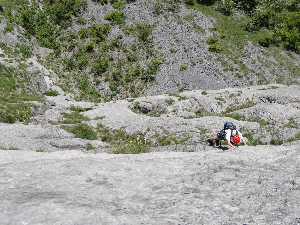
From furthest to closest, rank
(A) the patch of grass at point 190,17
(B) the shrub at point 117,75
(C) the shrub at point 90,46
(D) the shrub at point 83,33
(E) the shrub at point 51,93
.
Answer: (A) the patch of grass at point 190,17
(D) the shrub at point 83,33
(C) the shrub at point 90,46
(B) the shrub at point 117,75
(E) the shrub at point 51,93

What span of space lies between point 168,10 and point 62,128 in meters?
38.4

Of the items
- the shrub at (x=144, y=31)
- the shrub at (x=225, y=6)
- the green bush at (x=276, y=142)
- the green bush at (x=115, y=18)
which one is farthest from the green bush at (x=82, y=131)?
the shrub at (x=225, y=6)

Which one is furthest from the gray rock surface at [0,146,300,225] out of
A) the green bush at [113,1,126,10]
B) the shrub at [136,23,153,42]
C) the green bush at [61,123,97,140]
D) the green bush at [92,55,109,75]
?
the green bush at [113,1,126,10]

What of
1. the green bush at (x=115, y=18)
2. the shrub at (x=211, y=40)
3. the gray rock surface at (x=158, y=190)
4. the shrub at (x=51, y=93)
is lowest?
the gray rock surface at (x=158, y=190)

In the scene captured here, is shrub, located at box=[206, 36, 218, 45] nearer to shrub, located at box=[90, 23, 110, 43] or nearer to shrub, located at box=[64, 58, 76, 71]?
shrub, located at box=[90, 23, 110, 43]

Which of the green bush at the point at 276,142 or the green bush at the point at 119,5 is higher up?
the green bush at the point at 119,5

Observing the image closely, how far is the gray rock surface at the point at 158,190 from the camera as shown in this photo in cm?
751

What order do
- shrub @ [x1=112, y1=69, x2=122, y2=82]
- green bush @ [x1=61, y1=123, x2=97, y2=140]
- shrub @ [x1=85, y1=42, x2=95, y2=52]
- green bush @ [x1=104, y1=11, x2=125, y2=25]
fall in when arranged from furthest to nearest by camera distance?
green bush @ [x1=104, y1=11, x2=125, y2=25], shrub @ [x1=85, y1=42, x2=95, y2=52], shrub @ [x1=112, y1=69, x2=122, y2=82], green bush @ [x1=61, y1=123, x2=97, y2=140]

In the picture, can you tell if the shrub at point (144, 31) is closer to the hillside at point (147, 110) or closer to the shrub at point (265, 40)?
the hillside at point (147, 110)

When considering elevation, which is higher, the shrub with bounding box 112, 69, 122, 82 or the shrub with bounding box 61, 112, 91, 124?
the shrub with bounding box 112, 69, 122, 82

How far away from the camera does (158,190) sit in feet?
32.1

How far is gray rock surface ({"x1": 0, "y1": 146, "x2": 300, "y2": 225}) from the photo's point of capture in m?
7.51

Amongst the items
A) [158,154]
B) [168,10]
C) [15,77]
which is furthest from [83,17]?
[158,154]

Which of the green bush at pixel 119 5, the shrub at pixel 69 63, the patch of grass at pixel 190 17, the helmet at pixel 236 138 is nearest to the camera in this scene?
the helmet at pixel 236 138
